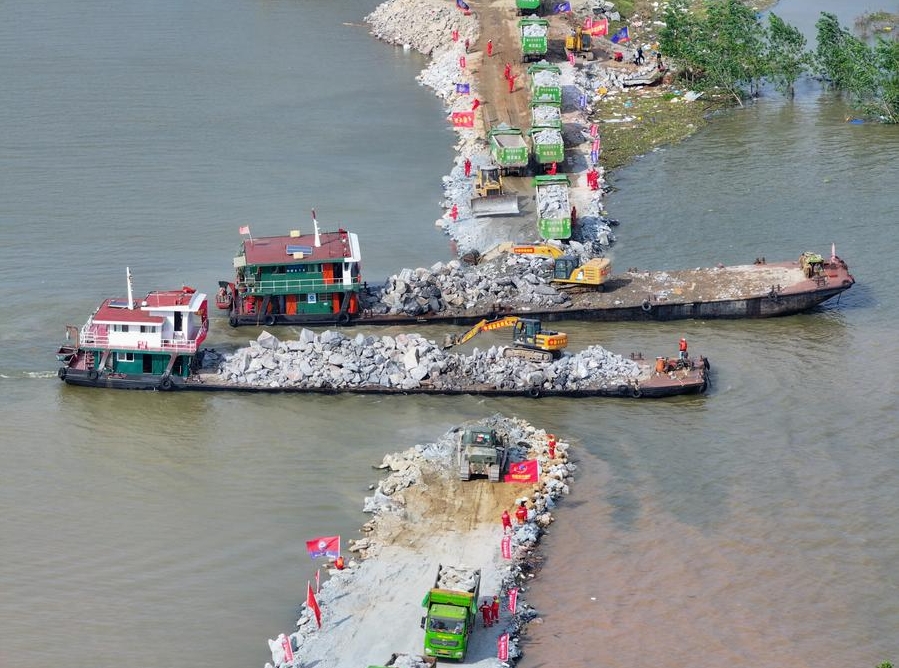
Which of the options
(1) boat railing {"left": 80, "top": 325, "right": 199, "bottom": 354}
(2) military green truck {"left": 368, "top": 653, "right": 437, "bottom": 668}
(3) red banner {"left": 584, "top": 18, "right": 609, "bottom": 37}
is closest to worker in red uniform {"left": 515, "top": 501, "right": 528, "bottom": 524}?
(2) military green truck {"left": 368, "top": 653, "right": 437, "bottom": 668}

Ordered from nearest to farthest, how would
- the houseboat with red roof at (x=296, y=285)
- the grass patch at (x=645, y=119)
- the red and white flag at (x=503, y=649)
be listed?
the red and white flag at (x=503, y=649), the houseboat with red roof at (x=296, y=285), the grass patch at (x=645, y=119)

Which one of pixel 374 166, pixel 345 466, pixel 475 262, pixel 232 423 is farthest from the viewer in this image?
pixel 374 166

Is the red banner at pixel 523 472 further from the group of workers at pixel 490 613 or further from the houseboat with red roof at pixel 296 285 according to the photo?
the houseboat with red roof at pixel 296 285

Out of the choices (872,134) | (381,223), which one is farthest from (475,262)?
(872,134)

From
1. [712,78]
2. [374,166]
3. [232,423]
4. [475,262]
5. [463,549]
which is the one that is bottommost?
[463,549]

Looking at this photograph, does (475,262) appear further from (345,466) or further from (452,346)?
(345,466)

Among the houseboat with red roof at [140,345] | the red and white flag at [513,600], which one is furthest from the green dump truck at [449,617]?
the houseboat with red roof at [140,345]
